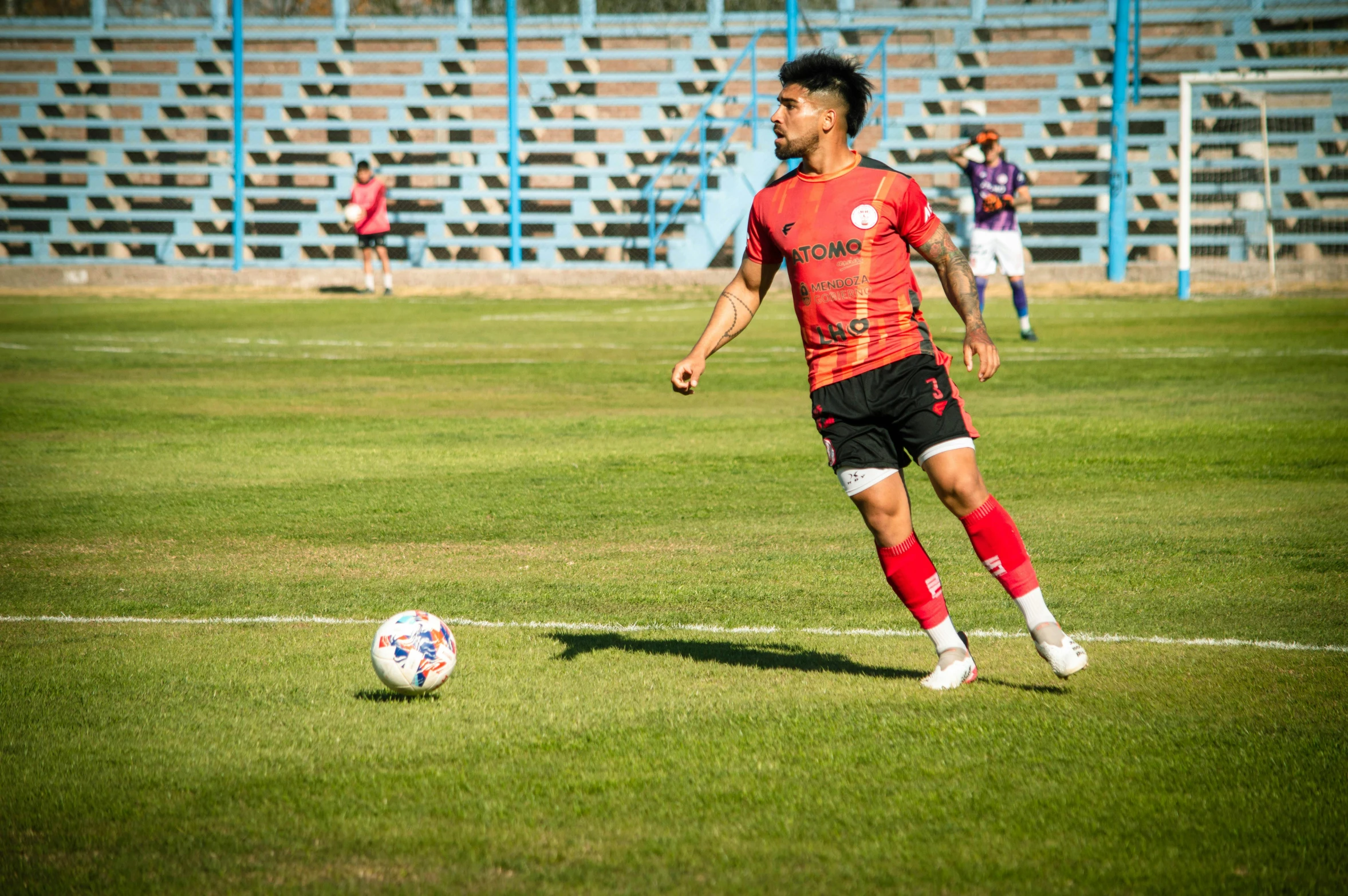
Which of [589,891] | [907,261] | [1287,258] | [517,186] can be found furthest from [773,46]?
[589,891]

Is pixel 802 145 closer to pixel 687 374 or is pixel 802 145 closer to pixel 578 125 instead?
pixel 687 374

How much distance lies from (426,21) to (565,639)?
3030cm

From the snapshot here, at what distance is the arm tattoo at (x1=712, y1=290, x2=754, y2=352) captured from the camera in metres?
5.23

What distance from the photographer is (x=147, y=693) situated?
189 inches

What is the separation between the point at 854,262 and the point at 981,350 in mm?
526

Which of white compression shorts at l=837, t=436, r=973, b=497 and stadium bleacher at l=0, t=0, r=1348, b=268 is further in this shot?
stadium bleacher at l=0, t=0, r=1348, b=268

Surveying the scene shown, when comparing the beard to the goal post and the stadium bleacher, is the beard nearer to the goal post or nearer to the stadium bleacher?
the goal post

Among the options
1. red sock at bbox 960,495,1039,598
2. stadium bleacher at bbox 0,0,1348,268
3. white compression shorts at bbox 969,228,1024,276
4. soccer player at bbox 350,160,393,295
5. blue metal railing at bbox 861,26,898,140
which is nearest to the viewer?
red sock at bbox 960,495,1039,598

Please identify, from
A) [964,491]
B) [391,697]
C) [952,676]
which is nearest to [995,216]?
[964,491]

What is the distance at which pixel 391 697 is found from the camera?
188 inches

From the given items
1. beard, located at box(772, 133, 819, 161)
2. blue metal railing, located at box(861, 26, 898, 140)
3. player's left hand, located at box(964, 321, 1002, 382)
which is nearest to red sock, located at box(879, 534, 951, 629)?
player's left hand, located at box(964, 321, 1002, 382)

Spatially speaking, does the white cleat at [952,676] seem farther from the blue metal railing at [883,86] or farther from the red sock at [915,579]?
the blue metal railing at [883,86]

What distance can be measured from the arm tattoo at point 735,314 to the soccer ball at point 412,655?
148cm

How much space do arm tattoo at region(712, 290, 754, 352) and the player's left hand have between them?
0.82m
